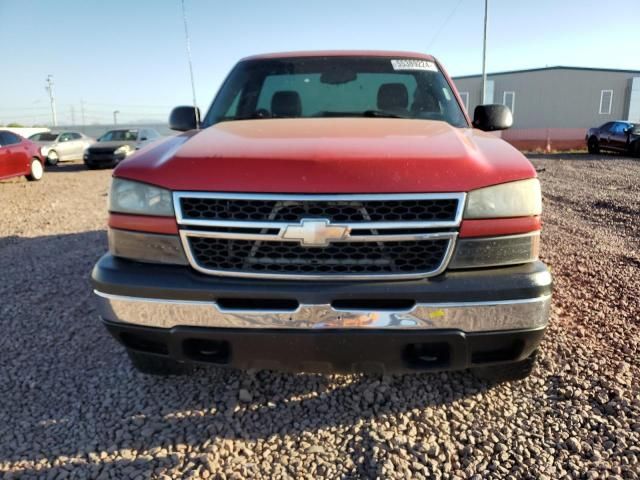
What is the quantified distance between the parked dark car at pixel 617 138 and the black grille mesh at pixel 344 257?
70.9 ft

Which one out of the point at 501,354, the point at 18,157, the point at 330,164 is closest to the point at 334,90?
the point at 330,164

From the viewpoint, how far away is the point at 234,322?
6.28 feet

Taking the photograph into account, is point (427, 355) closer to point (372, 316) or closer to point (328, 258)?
point (372, 316)

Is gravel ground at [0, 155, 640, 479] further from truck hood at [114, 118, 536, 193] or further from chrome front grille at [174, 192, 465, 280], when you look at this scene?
truck hood at [114, 118, 536, 193]

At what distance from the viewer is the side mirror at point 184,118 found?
11.2 feet

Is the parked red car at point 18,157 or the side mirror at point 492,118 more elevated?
the side mirror at point 492,118

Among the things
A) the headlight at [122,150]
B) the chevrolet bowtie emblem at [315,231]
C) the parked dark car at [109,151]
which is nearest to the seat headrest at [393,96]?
the chevrolet bowtie emblem at [315,231]

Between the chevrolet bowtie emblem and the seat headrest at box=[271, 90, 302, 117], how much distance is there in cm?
155

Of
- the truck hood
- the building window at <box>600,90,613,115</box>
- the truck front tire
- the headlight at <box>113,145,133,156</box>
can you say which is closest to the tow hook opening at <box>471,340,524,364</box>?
the truck hood

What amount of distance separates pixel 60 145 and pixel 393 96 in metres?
21.0

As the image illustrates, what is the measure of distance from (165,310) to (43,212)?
7.69m

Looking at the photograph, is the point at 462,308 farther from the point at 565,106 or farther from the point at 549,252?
the point at 565,106

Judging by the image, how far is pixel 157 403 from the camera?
2.45m

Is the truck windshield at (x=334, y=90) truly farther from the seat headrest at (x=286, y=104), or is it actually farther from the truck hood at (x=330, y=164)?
the truck hood at (x=330, y=164)
